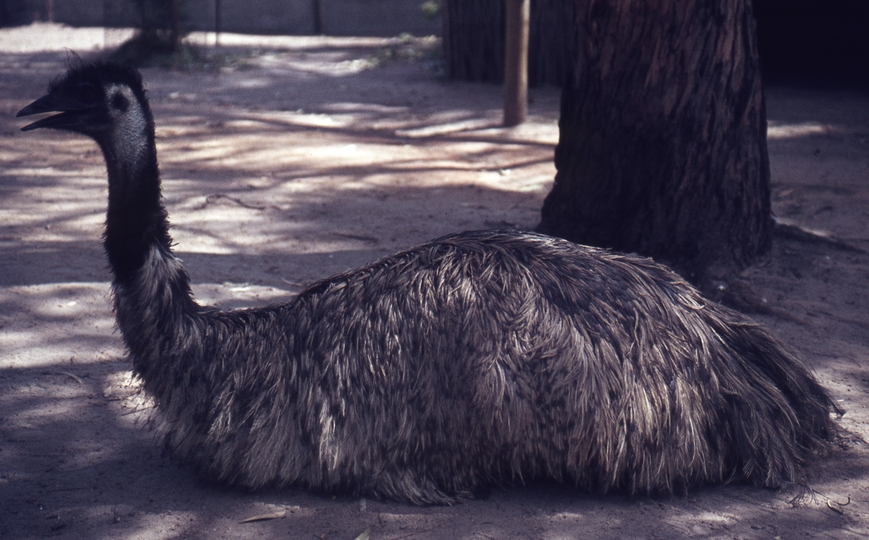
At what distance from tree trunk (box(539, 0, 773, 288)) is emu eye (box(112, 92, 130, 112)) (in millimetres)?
2782

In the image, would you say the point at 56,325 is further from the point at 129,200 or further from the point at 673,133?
the point at 673,133

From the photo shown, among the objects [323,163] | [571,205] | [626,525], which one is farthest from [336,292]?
[323,163]

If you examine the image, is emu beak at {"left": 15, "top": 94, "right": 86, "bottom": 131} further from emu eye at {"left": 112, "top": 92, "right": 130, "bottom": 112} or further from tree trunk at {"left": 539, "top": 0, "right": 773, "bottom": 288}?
tree trunk at {"left": 539, "top": 0, "right": 773, "bottom": 288}

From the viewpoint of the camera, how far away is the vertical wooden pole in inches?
319

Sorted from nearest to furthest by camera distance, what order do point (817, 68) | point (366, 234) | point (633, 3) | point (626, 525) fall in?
point (626, 525) < point (633, 3) < point (366, 234) < point (817, 68)

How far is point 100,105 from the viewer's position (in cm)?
303

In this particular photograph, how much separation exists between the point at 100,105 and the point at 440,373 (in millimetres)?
1546

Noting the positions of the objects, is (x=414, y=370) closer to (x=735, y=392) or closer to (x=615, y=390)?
(x=615, y=390)

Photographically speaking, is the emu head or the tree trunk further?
the tree trunk

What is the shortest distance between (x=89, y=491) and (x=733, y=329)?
243cm

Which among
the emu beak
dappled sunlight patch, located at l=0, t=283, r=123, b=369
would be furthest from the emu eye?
dappled sunlight patch, located at l=0, t=283, r=123, b=369

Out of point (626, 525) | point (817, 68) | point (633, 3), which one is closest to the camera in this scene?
point (626, 525)

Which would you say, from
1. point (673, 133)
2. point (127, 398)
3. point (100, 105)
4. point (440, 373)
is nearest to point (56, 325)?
point (127, 398)

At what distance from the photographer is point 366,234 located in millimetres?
5711
